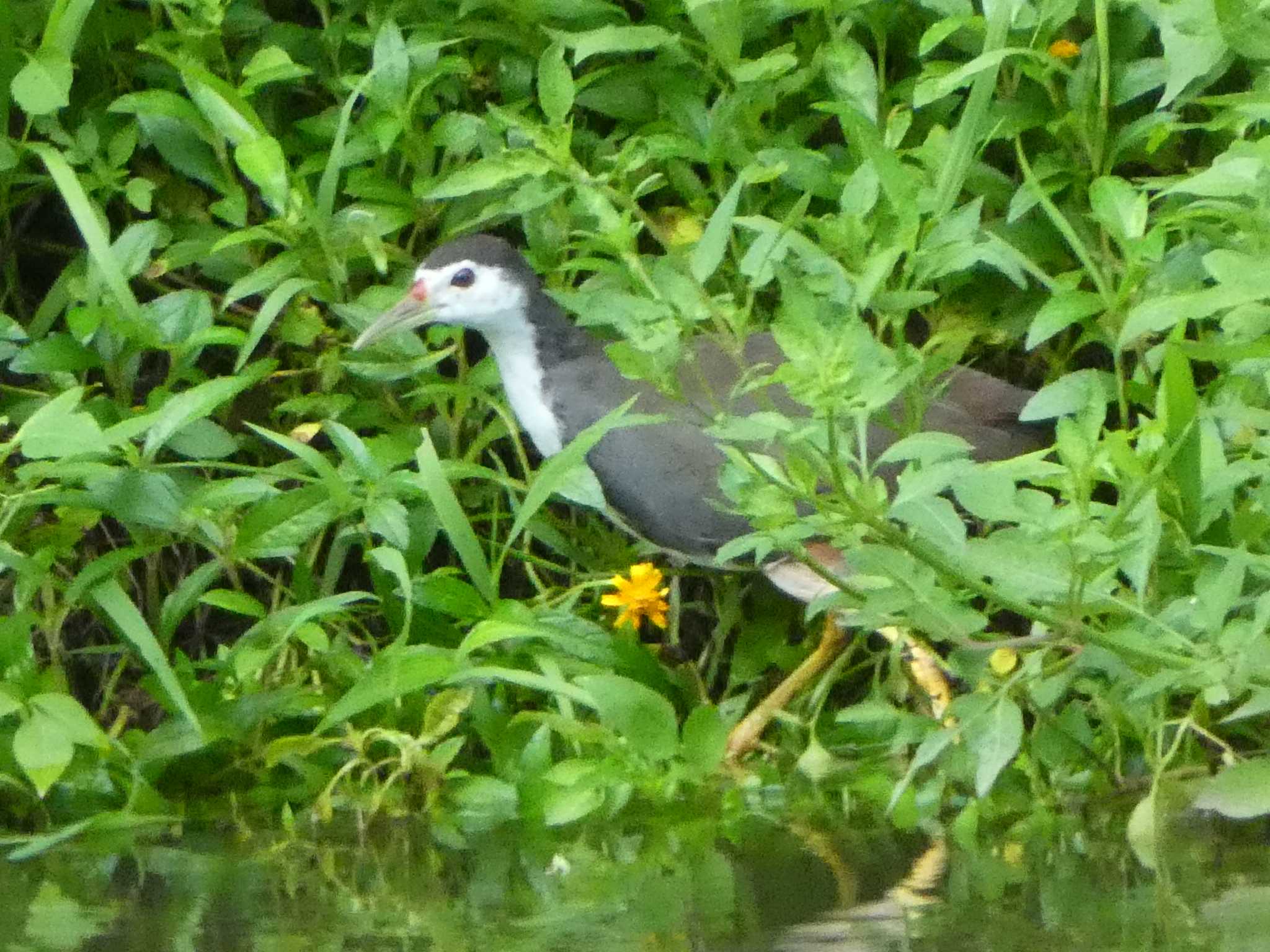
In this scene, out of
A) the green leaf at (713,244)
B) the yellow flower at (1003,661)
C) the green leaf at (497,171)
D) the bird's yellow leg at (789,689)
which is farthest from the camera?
the bird's yellow leg at (789,689)

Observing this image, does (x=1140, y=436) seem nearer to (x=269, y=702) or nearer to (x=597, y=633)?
(x=597, y=633)

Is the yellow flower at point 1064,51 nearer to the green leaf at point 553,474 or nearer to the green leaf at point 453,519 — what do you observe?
the green leaf at point 553,474

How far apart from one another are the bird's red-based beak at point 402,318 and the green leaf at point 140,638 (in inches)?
26.9

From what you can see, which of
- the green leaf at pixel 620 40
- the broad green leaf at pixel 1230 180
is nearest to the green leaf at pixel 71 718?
the green leaf at pixel 620 40

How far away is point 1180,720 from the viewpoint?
11.4 feet

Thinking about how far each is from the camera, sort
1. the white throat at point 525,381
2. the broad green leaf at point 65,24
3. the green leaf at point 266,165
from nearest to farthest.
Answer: the green leaf at point 266,165, the broad green leaf at point 65,24, the white throat at point 525,381

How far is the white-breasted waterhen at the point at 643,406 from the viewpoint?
4.14m

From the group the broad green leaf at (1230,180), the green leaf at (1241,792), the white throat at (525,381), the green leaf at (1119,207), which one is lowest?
the green leaf at (1241,792)

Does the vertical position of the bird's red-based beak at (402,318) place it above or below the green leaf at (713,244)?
below

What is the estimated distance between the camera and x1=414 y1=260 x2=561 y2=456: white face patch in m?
4.42

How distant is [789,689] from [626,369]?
121 cm

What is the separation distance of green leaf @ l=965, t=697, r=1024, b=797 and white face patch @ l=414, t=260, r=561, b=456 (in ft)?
4.63

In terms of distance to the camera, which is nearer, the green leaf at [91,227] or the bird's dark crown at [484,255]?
the green leaf at [91,227]

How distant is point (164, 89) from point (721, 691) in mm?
1623
